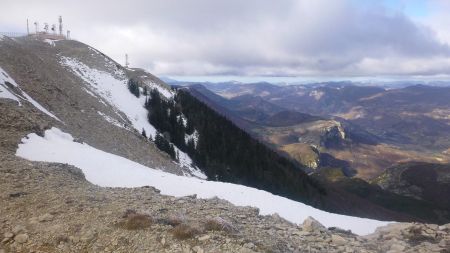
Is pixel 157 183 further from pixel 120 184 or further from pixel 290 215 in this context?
pixel 290 215

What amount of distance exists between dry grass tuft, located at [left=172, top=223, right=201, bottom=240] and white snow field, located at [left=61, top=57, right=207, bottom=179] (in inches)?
2571

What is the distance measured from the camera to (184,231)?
13711 mm

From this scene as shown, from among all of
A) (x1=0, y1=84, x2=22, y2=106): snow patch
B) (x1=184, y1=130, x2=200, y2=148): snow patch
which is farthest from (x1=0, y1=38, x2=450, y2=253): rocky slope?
(x1=184, y1=130, x2=200, y2=148): snow patch

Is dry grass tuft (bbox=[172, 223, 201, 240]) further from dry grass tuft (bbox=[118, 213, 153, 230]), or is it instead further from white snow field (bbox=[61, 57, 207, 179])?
white snow field (bbox=[61, 57, 207, 179])

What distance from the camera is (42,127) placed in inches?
1287

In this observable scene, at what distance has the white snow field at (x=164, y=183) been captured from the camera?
2595cm

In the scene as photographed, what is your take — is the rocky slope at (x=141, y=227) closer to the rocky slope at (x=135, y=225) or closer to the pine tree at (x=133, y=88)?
the rocky slope at (x=135, y=225)

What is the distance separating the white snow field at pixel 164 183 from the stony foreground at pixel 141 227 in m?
5.50

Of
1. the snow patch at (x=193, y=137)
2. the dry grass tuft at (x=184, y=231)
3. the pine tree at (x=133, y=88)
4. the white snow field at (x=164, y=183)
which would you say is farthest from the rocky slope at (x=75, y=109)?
the snow patch at (x=193, y=137)

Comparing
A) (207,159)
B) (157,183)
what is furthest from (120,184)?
(207,159)

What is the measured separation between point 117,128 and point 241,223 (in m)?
46.5

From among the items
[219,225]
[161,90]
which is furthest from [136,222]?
[161,90]

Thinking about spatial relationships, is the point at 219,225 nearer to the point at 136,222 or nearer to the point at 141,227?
the point at 141,227

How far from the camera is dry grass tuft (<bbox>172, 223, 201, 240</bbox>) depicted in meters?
13.5
